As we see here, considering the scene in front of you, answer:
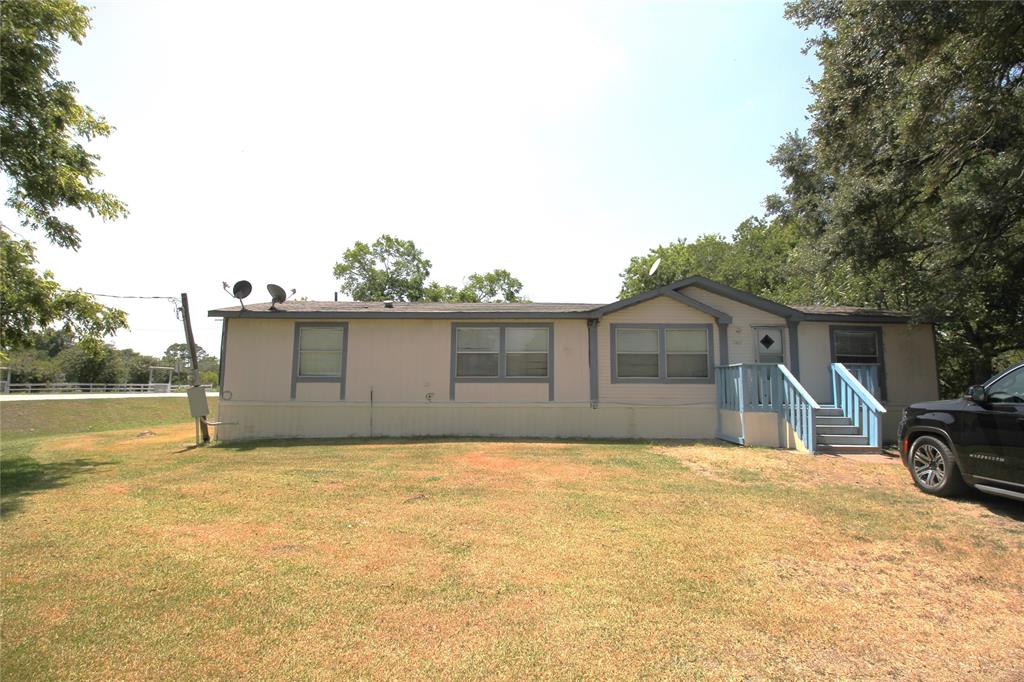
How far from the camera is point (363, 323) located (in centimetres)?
1270

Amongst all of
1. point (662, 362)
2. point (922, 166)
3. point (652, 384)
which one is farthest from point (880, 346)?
point (652, 384)

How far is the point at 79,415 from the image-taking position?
25.4 metres

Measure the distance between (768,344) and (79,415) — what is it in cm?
3089

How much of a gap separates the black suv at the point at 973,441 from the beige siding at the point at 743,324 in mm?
5562

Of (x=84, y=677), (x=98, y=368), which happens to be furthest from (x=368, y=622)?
(x=98, y=368)

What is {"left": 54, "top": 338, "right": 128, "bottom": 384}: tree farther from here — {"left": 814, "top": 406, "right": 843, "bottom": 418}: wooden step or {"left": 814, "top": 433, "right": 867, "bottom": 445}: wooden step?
{"left": 814, "top": 433, "right": 867, "bottom": 445}: wooden step

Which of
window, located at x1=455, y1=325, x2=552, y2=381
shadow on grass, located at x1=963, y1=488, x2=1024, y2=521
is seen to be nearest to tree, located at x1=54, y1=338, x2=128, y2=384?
window, located at x1=455, y1=325, x2=552, y2=381

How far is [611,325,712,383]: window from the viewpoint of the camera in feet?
40.4

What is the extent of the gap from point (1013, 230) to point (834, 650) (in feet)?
42.4

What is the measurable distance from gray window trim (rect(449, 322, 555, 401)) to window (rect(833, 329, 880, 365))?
6.96m

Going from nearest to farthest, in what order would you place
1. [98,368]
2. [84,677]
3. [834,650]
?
1. [84,677]
2. [834,650]
3. [98,368]

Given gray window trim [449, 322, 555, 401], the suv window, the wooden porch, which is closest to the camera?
the suv window

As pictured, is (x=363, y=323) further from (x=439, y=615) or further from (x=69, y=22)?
(x=439, y=615)

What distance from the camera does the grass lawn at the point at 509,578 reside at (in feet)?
9.25
